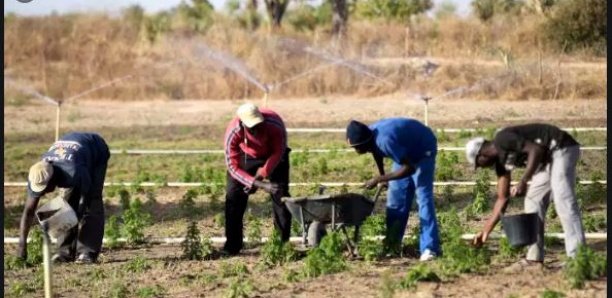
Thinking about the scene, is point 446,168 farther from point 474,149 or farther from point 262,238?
point 474,149

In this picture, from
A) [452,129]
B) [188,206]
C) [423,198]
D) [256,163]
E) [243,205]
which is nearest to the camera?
[423,198]

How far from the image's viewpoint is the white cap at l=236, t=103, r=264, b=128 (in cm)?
1029

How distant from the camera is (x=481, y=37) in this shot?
3189cm

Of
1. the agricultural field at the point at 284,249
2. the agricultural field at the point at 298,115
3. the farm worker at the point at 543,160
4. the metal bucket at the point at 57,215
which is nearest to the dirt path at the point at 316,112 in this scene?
the agricultural field at the point at 298,115

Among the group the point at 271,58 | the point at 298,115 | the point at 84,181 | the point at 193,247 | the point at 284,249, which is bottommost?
the point at 298,115

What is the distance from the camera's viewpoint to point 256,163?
10875 millimetres

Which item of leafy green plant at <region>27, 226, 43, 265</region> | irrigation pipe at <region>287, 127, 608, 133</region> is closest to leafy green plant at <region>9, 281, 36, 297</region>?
leafy green plant at <region>27, 226, 43, 265</region>

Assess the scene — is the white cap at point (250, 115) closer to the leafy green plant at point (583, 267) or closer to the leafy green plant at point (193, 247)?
the leafy green plant at point (193, 247)

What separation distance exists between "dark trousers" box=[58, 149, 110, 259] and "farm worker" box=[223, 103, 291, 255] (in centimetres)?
111

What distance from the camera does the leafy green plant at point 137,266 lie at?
34.8 feet

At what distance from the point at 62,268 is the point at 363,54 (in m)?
22.4

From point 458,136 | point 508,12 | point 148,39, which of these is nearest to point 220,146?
point 458,136

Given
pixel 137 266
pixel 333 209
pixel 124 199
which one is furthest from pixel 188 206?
pixel 333 209

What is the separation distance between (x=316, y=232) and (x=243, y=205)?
90cm
